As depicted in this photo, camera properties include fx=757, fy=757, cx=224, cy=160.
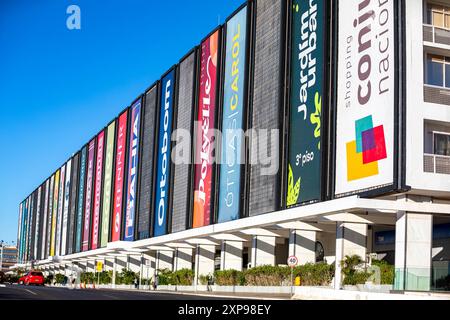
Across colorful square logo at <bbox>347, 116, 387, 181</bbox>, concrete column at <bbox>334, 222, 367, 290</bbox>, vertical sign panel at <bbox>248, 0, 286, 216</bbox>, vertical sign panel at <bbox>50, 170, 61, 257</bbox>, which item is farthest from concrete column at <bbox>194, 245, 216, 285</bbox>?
vertical sign panel at <bbox>50, 170, 61, 257</bbox>

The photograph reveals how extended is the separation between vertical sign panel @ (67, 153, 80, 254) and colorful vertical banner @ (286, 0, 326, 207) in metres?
71.7

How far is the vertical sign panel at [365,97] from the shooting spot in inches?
1587

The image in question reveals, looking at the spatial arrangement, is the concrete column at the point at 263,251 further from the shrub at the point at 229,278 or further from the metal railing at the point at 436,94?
the metal railing at the point at 436,94

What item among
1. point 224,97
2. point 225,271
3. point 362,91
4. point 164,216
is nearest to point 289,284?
point 225,271

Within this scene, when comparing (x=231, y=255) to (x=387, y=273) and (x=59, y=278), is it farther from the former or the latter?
(x=59, y=278)

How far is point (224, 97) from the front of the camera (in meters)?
62.8

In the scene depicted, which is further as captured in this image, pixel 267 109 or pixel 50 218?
pixel 50 218

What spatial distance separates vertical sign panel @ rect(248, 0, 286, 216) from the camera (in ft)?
173

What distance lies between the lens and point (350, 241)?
44156 mm

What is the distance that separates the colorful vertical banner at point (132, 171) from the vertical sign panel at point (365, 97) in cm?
4423

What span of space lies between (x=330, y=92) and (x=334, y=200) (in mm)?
7137

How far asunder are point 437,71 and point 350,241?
10863 millimetres

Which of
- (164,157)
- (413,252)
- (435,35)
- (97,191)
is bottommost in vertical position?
(413,252)

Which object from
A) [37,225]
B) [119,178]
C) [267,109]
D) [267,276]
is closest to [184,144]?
[267,109]
